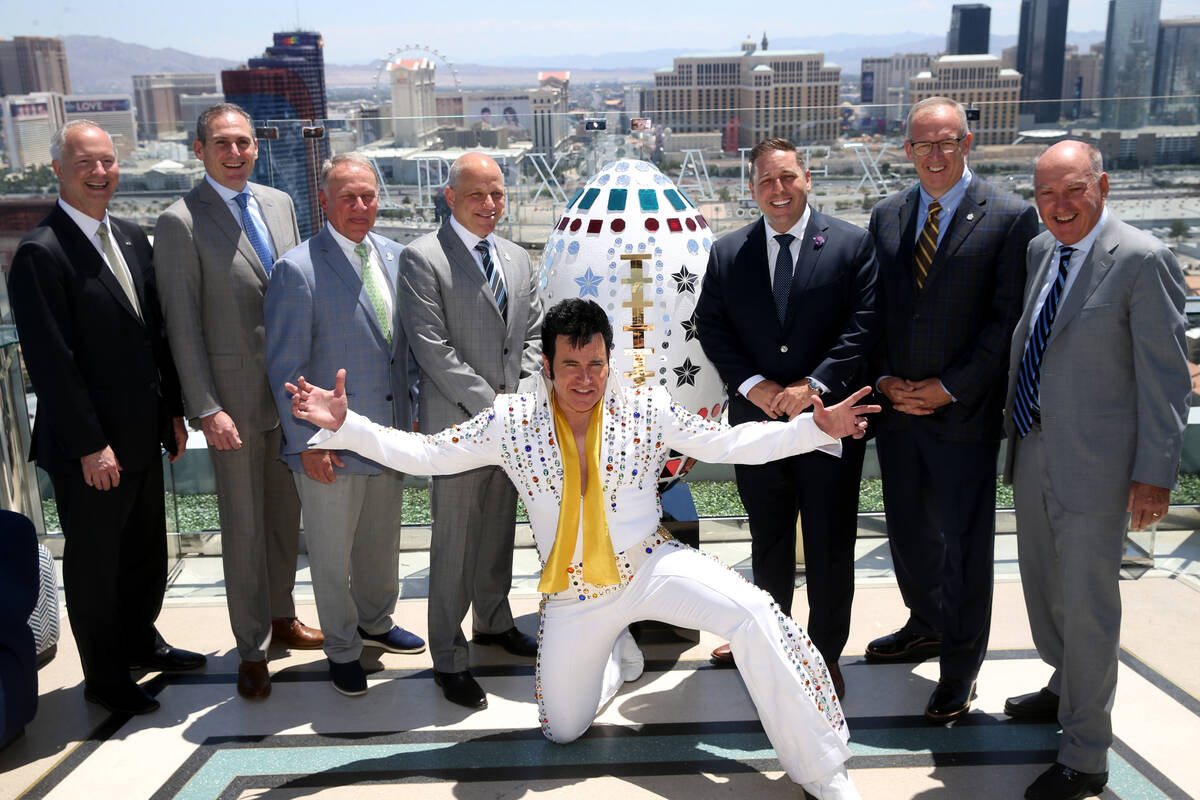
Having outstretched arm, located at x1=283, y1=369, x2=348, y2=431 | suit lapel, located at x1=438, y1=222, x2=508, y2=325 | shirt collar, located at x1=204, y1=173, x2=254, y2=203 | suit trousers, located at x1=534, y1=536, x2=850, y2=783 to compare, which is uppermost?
shirt collar, located at x1=204, y1=173, x2=254, y2=203

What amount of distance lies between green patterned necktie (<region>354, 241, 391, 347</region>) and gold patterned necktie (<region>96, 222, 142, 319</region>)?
0.69 metres

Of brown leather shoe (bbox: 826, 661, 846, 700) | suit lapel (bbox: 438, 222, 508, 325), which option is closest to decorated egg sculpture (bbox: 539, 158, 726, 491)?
suit lapel (bbox: 438, 222, 508, 325)

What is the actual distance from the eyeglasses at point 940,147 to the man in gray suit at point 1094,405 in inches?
12.4

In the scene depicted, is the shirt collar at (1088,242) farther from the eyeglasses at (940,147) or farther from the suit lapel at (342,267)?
the suit lapel at (342,267)

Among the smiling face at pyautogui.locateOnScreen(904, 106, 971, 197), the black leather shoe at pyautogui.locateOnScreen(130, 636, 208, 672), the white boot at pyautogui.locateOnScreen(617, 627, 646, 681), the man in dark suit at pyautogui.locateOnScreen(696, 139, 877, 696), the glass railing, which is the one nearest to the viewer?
the smiling face at pyautogui.locateOnScreen(904, 106, 971, 197)

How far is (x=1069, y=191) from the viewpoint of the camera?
2.59 meters

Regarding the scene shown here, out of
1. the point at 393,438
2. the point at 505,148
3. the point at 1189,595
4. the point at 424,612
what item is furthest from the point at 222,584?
the point at 1189,595

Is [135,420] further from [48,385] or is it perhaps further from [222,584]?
[222,584]

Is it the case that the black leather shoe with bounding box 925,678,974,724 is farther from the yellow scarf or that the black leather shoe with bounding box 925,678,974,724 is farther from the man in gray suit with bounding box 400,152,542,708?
the man in gray suit with bounding box 400,152,542,708

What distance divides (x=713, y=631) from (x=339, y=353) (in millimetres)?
1393

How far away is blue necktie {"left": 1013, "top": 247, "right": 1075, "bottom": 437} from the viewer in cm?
267

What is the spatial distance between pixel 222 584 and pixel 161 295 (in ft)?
5.19

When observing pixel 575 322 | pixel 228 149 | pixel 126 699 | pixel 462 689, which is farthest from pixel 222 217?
pixel 462 689

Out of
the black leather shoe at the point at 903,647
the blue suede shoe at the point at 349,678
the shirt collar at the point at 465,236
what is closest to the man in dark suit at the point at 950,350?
the black leather shoe at the point at 903,647
